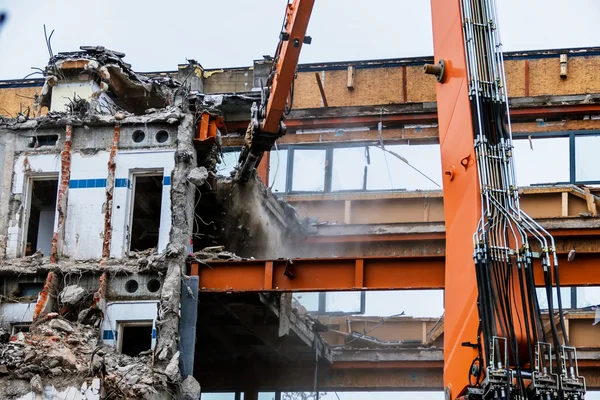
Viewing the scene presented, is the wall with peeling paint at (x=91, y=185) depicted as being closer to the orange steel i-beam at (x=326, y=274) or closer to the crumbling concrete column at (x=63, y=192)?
the crumbling concrete column at (x=63, y=192)

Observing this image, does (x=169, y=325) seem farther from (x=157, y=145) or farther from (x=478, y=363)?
(x=478, y=363)

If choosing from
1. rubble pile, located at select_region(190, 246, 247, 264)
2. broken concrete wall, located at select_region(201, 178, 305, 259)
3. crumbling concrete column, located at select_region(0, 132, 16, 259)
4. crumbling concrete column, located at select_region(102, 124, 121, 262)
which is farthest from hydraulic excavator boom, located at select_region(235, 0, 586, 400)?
crumbling concrete column, located at select_region(0, 132, 16, 259)

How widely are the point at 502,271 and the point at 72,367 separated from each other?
926 centimetres

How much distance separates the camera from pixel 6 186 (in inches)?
818

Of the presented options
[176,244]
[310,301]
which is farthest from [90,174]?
[310,301]

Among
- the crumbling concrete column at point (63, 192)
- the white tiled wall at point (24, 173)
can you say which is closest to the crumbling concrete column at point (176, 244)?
the crumbling concrete column at point (63, 192)

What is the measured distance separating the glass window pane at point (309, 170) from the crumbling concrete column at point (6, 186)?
445 inches

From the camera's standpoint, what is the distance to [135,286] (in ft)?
64.1

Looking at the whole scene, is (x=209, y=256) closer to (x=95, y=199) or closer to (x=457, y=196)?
(x=95, y=199)

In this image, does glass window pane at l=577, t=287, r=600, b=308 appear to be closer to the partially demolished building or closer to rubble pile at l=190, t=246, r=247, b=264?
the partially demolished building

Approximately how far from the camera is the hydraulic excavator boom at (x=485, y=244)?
1177cm

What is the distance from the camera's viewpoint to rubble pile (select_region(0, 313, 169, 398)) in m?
18.2

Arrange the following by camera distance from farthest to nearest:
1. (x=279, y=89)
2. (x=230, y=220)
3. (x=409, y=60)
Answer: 1. (x=409, y=60)
2. (x=230, y=220)
3. (x=279, y=89)

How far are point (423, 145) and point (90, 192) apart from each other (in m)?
13.7
